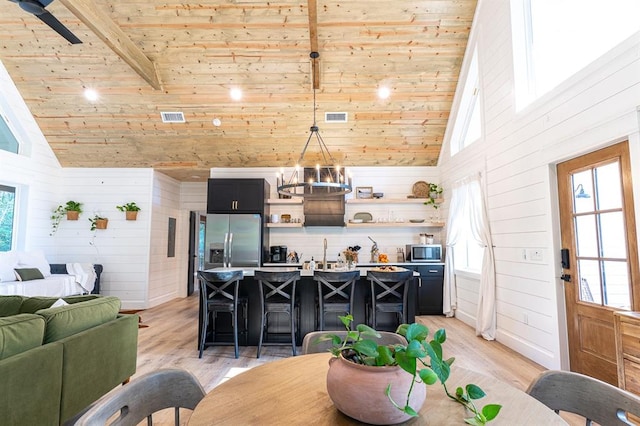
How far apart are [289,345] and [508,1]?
5093mm

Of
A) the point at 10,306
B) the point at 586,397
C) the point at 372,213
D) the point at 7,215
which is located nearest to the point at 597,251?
the point at 586,397

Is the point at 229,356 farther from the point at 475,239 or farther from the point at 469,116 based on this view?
the point at 469,116

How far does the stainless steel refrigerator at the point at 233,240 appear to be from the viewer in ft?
20.4

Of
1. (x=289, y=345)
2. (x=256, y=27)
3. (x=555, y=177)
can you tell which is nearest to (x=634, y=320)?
(x=555, y=177)

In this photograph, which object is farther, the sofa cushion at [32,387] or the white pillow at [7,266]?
the white pillow at [7,266]

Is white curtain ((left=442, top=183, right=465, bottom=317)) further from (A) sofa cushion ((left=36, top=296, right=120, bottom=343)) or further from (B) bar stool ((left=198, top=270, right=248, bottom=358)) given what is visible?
(A) sofa cushion ((left=36, top=296, right=120, bottom=343))

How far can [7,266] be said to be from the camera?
5.14 meters

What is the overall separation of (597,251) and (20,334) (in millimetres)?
4425

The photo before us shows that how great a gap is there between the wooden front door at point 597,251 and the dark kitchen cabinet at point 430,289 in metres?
2.91

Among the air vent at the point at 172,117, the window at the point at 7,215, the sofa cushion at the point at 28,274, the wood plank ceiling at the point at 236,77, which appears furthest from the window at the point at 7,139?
the air vent at the point at 172,117

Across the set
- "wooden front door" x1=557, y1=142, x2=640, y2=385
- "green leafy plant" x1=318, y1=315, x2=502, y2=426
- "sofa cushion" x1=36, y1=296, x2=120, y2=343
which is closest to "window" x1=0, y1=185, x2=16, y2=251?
"sofa cushion" x1=36, y1=296, x2=120, y2=343

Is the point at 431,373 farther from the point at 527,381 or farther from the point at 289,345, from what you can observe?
the point at 289,345

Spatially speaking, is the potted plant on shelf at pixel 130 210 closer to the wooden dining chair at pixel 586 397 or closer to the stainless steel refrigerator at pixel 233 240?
the stainless steel refrigerator at pixel 233 240

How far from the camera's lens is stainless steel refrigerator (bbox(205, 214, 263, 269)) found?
623cm
